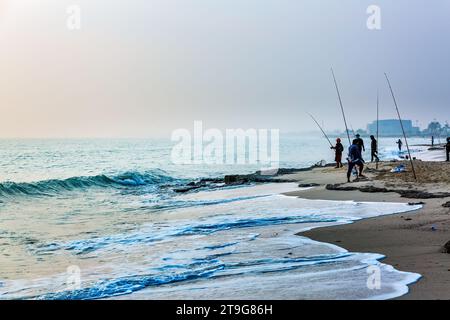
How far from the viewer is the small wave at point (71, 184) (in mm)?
21438

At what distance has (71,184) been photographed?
978 inches

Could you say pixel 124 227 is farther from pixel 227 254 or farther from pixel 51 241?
pixel 227 254

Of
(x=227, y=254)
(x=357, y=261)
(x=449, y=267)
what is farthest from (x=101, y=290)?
(x=449, y=267)

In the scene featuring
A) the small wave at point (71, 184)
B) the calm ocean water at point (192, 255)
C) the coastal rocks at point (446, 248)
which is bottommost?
the small wave at point (71, 184)

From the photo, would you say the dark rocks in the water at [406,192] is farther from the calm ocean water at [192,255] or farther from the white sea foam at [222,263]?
the white sea foam at [222,263]

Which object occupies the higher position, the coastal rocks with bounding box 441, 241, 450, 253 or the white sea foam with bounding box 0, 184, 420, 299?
the coastal rocks with bounding box 441, 241, 450, 253

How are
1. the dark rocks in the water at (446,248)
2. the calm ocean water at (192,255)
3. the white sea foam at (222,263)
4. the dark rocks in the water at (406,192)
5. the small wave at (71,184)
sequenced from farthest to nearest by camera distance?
the small wave at (71,184)
the dark rocks in the water at (406,192)
the dark rocks in the water at (446,248)
the calm ocean water at (192,255)
the white sea foam at (222,263)

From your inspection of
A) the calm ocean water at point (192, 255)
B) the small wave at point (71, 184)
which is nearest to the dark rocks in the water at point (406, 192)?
→ the calm ocean water at point (192, 255)

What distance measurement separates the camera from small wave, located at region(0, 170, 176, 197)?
21.4m

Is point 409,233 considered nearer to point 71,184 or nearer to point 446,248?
point 446,248

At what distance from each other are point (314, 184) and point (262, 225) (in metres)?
9.03

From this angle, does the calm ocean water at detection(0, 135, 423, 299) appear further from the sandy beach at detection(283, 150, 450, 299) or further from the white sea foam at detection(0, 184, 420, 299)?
the sandy beach at detection(283, 150, 450, 299)

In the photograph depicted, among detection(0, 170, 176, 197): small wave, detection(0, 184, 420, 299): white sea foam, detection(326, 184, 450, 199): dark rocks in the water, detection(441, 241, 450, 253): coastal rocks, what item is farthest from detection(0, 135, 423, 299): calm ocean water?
detection(0, 170, 176, 197): small wave

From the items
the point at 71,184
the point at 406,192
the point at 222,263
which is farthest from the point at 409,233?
the point at 71,184
